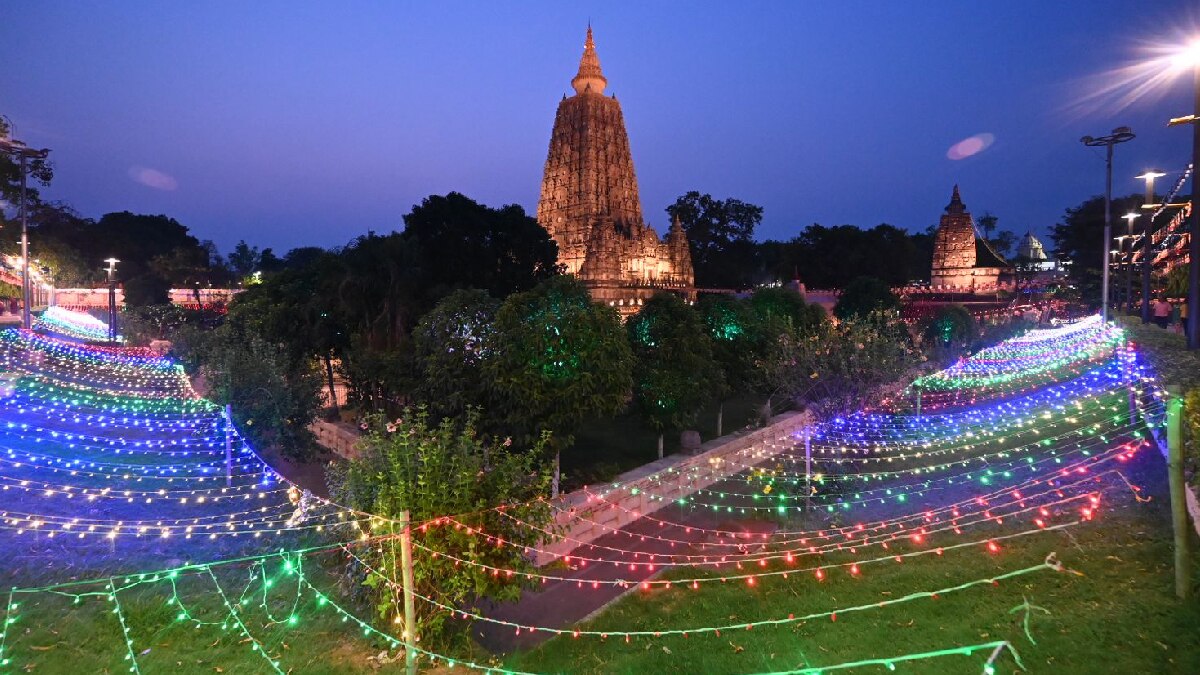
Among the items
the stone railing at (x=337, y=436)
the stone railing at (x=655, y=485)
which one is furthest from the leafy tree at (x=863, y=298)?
the stone railing at (x=337, y=436)

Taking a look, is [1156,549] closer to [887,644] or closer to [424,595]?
[887,644]

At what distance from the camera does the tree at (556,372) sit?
9.00 metres

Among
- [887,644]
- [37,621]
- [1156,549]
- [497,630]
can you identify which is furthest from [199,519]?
[1156,549]

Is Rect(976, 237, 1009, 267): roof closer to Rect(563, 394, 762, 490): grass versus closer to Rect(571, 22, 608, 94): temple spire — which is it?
Rect(571, 22, 608, 94): temple spire

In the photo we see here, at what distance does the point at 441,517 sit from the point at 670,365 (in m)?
A: 7.75

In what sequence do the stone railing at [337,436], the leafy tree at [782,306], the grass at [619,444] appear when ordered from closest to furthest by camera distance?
the grass at [619,444] < the stone railing at [337,436] < the leafy tree at [782,306]

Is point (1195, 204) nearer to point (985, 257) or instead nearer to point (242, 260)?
point (985, 257)

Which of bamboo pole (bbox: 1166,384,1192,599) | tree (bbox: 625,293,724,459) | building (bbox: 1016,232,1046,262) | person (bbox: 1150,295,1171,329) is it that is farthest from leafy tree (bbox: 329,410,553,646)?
building (bbox: 1016,232,1046,262)

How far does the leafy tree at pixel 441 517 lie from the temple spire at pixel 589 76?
45.5 meters

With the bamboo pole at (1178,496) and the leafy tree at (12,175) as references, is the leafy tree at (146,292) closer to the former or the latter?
the leafy tree at (12,175)

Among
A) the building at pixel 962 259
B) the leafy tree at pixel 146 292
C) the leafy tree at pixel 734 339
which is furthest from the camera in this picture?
the building at pixel 962 259

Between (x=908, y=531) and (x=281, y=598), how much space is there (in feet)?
23.9

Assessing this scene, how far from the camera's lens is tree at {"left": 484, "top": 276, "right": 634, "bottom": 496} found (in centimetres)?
900

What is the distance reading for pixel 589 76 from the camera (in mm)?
47344
